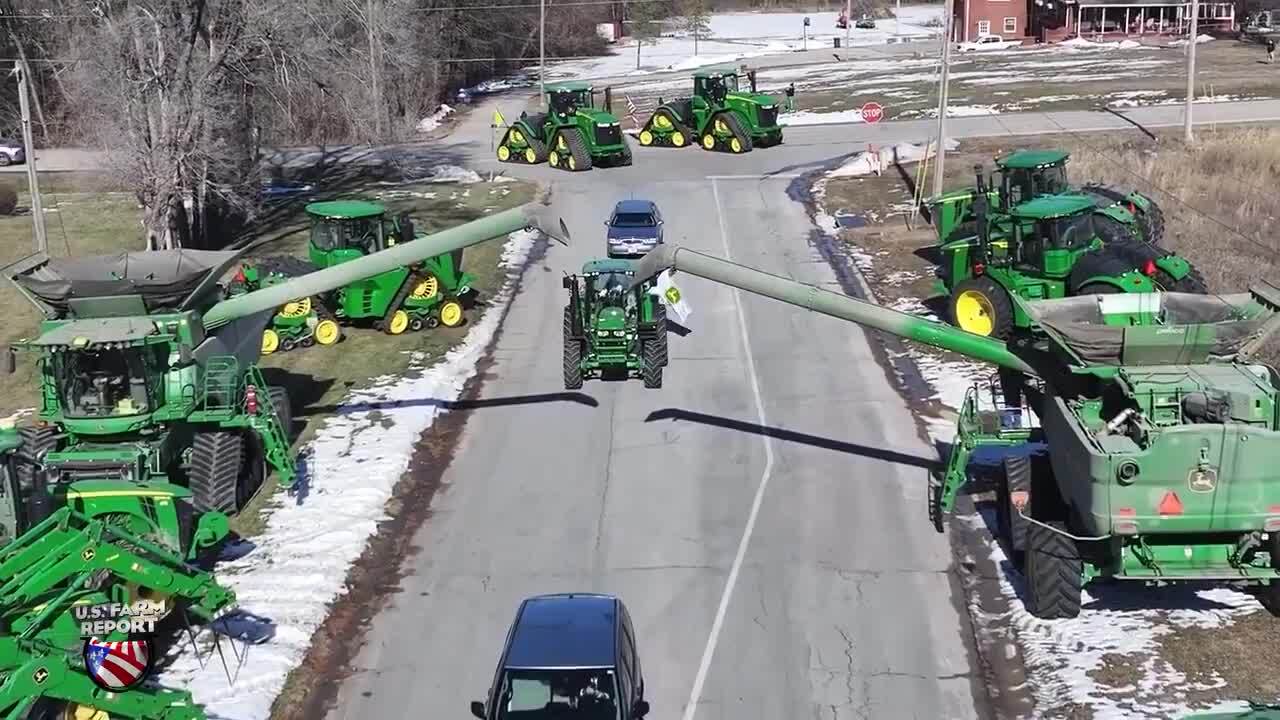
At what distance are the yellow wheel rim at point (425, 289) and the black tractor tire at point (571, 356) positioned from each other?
241 inches

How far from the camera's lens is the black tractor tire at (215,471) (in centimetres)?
2150

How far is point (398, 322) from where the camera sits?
1287 inches

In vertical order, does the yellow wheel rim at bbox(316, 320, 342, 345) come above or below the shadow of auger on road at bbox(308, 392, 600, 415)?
above

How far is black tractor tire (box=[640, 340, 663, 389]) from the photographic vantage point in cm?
2777

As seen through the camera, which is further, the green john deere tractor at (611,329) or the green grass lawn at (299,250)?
the green grass lawn at (299,250)

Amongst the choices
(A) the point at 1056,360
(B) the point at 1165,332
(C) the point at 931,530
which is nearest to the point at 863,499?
(C) the point at 931,530

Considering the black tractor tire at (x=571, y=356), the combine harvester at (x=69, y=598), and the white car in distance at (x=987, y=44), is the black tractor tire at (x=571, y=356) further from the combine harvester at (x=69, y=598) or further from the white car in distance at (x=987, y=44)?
the white car in distance at (x=987, y=44)

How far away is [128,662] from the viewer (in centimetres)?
1557

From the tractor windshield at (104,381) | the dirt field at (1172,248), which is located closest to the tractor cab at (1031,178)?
the dirt field at (1172,248)

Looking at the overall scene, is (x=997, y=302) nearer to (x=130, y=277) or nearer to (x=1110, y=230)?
(x=1110, y=230)

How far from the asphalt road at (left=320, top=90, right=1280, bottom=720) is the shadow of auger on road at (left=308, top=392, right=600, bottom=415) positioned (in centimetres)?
21

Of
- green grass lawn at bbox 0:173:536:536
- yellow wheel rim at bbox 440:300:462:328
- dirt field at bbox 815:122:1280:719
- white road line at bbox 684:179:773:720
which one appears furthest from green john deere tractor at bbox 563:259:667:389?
yellow wheel rim at bbox 440:300:462:328

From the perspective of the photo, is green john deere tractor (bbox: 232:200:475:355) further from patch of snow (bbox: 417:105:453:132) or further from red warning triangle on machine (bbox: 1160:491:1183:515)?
patch of snow (bbox: 417:105:453:132)

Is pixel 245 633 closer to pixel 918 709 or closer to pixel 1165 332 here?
pixel 918 709
